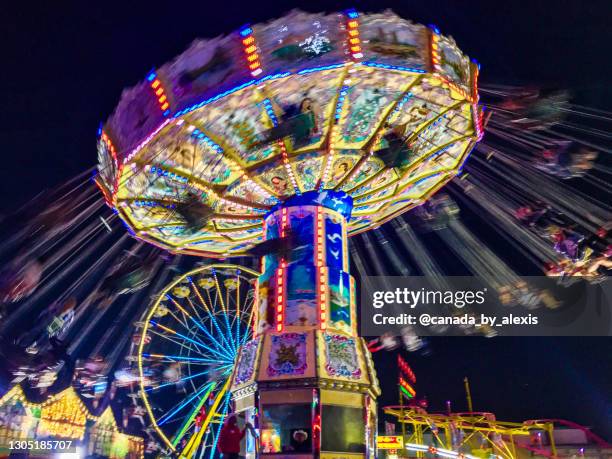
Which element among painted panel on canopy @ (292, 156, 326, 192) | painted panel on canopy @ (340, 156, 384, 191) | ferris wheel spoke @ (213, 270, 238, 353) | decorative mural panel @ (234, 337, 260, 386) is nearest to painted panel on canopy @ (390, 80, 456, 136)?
painted panel on canopy @ (340, 156, 384, 191)

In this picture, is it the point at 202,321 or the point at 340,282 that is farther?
the point at 202,321

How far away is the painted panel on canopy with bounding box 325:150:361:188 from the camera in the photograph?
14.6 m

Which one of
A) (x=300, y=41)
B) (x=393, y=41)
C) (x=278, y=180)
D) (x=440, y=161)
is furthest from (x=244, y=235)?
(x=393, y=41)

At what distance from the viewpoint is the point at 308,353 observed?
1209 cm

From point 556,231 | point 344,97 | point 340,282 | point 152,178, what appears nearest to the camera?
point 344,97

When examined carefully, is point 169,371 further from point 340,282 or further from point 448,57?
point 448,57

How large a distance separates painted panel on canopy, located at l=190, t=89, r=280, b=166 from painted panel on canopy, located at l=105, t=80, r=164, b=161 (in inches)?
35.1

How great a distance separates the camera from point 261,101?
12.1 m

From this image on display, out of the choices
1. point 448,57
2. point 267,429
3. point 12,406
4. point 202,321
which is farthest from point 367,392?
point 12,406

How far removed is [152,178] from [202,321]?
28.4 ft

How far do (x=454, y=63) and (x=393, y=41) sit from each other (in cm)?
182

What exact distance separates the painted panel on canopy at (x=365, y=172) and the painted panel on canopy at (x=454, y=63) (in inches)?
129

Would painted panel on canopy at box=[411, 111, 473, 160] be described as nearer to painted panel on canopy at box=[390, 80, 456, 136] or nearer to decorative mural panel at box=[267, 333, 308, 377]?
painted panel on canopy at box=[390, 80, 456, 136]

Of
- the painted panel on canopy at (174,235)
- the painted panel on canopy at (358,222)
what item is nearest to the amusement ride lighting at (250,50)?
the painted panel on canopy at (174,235)
